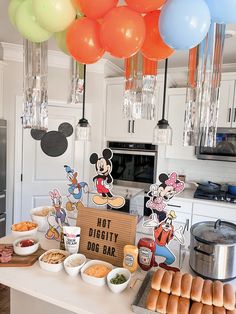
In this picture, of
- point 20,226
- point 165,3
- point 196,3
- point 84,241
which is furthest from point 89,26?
point 20,226

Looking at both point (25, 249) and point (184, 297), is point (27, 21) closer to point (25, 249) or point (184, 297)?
point (25, 249)

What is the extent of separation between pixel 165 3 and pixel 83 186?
1014mm

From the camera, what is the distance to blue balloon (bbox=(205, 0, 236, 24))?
852 millimetres

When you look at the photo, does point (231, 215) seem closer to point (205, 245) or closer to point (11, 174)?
point (205, 245)

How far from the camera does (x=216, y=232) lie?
1179 mm

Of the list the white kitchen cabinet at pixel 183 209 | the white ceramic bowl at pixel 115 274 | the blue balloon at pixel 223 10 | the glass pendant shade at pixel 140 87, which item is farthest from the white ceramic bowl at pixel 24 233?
the white kitchen cabinet at pixel 183 209

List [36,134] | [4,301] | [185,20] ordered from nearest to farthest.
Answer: [185,20] → [4,301] → [36,134]

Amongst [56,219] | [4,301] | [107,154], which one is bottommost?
[4,301]

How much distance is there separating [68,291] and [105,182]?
22.0 inches

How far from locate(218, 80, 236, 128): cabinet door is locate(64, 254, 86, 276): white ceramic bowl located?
2149 mm

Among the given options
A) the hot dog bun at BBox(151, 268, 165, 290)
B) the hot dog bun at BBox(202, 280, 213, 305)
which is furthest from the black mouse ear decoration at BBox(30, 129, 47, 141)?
the hot dog bun at BBox(202, 280, 213, 305)

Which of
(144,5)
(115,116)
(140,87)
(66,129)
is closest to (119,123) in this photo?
(115,116)

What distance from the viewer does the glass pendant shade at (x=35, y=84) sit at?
1.32 m

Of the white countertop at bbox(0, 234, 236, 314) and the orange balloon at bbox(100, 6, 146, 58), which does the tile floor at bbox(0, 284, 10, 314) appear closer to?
the white countertop at bbox(0, 234, 236, 314)
